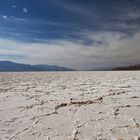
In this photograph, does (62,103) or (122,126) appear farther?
(62,103)

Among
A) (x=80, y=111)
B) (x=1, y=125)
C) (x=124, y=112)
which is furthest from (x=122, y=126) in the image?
(x=1, y=125)

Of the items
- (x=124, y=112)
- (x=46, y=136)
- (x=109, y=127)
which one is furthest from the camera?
(x=124, y=112)

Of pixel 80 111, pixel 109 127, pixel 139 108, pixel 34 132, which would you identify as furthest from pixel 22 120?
pixel 139 108

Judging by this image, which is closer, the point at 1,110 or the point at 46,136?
the point at 46,136

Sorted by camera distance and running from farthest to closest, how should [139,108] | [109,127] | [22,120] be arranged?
[139,108], [22,120], [109,127]

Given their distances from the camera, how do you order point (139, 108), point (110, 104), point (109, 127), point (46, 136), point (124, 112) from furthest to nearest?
1. point (110, 104)
2. point (139, 108)
3. point (124, 112)
4. point (109, 127)
5. point (46, 136)

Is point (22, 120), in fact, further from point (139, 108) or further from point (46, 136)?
point (139, 108)

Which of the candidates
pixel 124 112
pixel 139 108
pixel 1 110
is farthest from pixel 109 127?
pixel 1 110

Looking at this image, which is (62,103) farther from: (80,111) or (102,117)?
(102,117)

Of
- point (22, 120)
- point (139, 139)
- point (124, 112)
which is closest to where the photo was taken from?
point (139, 139)

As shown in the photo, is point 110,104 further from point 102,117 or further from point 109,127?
point 109,127

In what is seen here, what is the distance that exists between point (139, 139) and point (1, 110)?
1.92 meters

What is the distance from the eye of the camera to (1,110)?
2.93m

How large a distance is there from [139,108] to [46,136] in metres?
1.48
